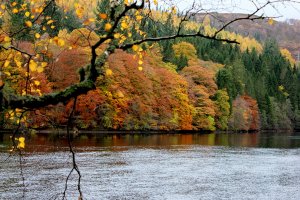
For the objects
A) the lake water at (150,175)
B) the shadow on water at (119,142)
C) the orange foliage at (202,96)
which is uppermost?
the orange foliage at (202,96)

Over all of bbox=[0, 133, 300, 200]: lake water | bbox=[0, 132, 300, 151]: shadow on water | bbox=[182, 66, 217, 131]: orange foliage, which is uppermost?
bbox=[182, 66, 217, 131]: orange foliage

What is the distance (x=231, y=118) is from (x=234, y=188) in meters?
86.5

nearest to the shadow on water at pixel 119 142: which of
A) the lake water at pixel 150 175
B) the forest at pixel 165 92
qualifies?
the lake water at pixel 150 175

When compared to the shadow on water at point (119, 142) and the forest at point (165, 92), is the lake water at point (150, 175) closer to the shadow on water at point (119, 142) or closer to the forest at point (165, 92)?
the shadow on water at point (119, 142)

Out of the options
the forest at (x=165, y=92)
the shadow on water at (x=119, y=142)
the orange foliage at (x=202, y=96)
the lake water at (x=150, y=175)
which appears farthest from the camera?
the orange foliage at (x=202, y=96)

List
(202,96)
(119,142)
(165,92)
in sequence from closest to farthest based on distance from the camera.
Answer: (119,142)
(165,92)
(202,96)

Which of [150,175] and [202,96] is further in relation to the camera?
[202,96]

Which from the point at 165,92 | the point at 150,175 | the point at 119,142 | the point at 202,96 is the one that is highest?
the point at 165,92

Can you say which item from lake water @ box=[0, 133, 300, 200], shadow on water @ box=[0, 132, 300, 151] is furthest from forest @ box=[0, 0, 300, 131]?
lake water @ box=[0, 133, 300, 200]

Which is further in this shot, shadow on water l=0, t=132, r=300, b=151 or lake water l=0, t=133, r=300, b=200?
shadow on water l=0, t=132, r=300, b=151

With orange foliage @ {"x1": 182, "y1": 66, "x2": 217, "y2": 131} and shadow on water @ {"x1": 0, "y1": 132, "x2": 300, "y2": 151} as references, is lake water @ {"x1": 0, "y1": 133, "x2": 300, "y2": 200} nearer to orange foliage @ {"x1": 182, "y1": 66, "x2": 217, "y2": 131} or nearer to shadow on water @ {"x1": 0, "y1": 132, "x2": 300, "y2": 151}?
shadow on water @ {"x1": 0, "y1": 132, "x2": 300, "y2": 151}

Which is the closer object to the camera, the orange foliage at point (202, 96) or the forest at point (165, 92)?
the forest at point (165, 92)

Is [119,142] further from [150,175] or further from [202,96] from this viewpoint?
[202,96]

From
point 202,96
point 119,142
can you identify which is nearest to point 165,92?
point 202,96
